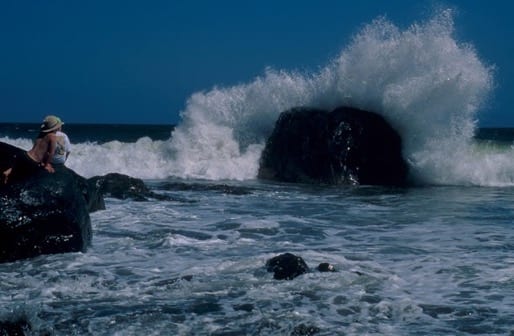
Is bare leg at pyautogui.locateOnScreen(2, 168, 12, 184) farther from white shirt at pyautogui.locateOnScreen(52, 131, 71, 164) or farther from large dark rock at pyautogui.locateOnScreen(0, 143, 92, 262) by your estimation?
white shirt at pyautogui.locateOnScreen(52, 131, 71, 164)

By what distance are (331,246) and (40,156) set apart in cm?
357

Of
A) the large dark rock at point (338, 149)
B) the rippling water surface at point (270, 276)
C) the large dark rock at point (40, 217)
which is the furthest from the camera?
the large dark rock at point (338, 149)

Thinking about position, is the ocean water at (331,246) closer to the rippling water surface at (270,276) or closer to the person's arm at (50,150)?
the rippling water surface at (270,276)

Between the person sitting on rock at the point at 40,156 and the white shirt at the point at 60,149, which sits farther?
the white shirt at the point at 60,149

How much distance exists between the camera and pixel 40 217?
7.79m

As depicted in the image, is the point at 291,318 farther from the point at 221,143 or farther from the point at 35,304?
the point at 221,143

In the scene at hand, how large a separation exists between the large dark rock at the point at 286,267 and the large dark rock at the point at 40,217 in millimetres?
2271

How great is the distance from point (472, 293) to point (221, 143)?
1563 centimetres

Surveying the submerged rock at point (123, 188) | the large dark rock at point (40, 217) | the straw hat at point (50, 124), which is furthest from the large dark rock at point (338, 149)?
the large dark rock at point (40, 217)

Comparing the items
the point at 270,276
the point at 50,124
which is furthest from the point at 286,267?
the point at 50,124

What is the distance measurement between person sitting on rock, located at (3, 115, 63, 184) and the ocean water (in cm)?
109

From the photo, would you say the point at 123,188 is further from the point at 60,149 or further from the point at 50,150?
the point at 50,150

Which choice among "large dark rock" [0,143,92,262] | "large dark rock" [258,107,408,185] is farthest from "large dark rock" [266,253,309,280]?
"large dark rock" [258,107,408,185]

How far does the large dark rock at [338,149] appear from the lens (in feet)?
57.8
